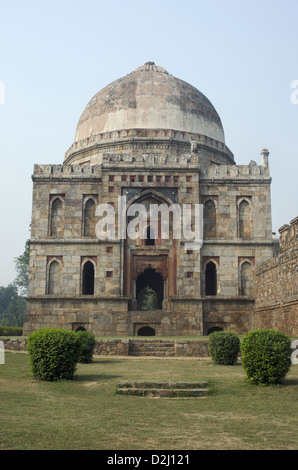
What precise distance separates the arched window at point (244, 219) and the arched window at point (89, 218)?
274 inches

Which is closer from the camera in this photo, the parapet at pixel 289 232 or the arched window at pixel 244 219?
the parapet at pixel 289 232

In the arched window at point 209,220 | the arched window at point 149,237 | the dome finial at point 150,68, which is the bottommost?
the arched window at point 149,237

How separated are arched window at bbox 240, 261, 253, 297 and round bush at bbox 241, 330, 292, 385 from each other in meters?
13.6

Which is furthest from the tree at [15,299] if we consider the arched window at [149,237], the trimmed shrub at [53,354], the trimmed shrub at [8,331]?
the trimmed shrub at [53,354]

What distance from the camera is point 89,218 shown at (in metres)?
24.3

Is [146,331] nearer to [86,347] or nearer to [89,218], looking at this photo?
[89,218]

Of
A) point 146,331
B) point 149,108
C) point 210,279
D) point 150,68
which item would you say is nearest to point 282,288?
point 210,279

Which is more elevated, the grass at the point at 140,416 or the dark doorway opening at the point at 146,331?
the dark doorway opening at the point at 146,331

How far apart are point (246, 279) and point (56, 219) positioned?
371 inches

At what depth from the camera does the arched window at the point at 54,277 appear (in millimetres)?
23764

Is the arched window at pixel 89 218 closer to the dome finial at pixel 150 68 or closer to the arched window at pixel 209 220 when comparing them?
the arched window at pixel 209 220
